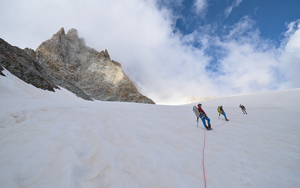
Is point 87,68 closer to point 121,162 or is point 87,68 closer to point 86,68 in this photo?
point 86,68

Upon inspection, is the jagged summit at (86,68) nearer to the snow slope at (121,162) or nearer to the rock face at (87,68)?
the rock face at (87,68)

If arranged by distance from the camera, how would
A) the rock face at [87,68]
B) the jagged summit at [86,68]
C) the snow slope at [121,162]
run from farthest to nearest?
the rock face at [87,68] < the jagged summit at [86,68] < the snow slope at [121,162]

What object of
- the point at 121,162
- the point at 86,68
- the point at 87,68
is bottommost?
the point at 121,162

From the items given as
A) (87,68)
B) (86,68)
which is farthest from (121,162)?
(86,68)

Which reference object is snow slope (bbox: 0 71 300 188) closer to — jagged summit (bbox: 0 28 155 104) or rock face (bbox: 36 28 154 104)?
jagged summit (bbox: 0 28 155 104)

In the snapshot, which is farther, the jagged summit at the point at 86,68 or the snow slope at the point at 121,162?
the jagged summit at the point at 86,68

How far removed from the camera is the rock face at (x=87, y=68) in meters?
57.2

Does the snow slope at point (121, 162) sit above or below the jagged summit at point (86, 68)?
below

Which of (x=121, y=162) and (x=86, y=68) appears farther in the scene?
(x=86, y=68)

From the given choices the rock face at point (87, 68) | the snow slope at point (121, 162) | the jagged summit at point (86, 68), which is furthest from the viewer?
the rock face at point (87, 68)

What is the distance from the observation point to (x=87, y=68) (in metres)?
68.1

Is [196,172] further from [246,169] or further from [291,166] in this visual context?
[291,166]

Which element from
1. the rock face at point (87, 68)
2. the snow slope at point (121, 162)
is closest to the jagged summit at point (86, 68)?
the rock face at point (87, 68)

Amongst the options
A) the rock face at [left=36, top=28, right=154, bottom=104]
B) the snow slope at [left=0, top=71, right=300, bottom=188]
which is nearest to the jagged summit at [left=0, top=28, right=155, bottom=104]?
the rock face at [left=36, top=28, right=154, bottom=104]
